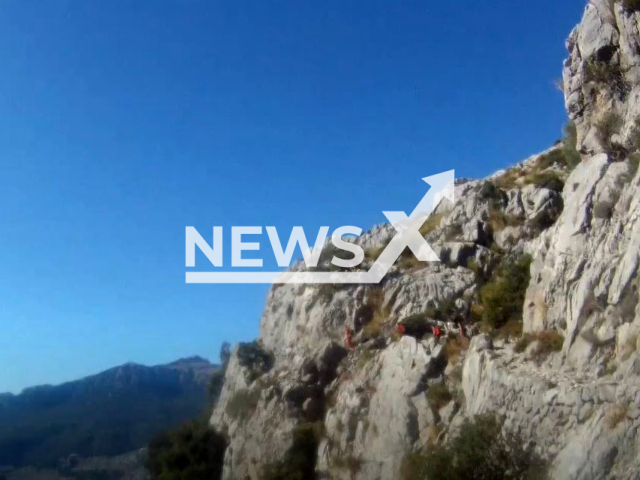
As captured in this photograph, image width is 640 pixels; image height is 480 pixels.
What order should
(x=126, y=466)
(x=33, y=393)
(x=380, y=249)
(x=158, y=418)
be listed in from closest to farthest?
(x=380, y=249)
(x=126, y=466)
(x=158, y=418)
(x=33, y=393)

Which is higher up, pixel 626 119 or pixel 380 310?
pixel 626 119

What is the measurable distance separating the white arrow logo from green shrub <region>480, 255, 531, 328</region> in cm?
599

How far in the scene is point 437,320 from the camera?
92.4 ft

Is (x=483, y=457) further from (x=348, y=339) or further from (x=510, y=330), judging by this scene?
(x=348, y=339)

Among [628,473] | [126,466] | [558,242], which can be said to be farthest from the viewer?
[126,466]

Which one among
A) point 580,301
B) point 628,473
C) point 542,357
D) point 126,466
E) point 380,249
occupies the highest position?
point 380,249

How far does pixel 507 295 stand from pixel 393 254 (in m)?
11.3

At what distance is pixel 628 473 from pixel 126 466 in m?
54.9

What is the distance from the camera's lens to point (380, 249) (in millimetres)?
38938

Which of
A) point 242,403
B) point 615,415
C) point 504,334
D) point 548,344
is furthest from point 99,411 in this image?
point 615,415

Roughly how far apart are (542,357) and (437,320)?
8352 mm

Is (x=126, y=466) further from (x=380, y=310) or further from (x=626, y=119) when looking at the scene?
(x=626, y=119)

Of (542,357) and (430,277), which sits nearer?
(542,357)

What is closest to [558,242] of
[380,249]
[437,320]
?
[437,320]
